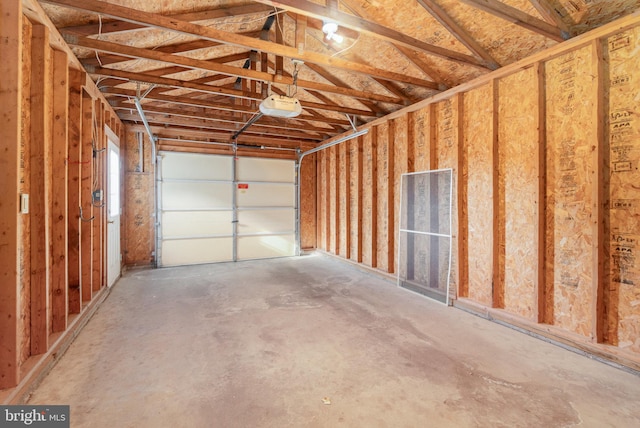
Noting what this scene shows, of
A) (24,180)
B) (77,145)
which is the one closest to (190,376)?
(24,180)

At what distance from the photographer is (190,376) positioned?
91.8 inches

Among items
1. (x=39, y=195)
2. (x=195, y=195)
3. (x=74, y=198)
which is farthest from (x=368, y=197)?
(x=39, y=195)

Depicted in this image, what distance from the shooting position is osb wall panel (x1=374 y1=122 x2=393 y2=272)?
214 inches

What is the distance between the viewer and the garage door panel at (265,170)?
7414 millimetres

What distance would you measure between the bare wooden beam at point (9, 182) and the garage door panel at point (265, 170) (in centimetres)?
536

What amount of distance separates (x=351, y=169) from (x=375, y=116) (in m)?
1.41

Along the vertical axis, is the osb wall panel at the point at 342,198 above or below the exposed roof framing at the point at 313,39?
below

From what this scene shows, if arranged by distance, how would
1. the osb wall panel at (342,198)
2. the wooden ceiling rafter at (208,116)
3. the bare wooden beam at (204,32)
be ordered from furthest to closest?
the osb wall panel at (342,198), the wooden ceiling rafter at (208,116), the bare wooden beam at (204,32)

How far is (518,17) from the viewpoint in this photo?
8.83ft

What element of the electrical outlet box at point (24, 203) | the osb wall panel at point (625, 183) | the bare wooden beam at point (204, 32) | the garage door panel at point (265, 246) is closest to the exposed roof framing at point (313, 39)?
the bare wooden beam at point (204, 32)

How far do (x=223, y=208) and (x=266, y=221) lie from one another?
1.18 metres

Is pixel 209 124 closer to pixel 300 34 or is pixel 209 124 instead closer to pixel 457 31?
pixel 300 34

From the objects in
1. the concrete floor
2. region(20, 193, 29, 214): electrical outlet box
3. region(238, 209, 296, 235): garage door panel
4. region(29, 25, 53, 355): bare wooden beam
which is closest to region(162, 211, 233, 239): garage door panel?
region(238, 209, 296, 235): garage door panel

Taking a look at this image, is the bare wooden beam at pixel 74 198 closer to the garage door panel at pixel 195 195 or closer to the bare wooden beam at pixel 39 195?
the bare wooden beam at pixel 39 195
